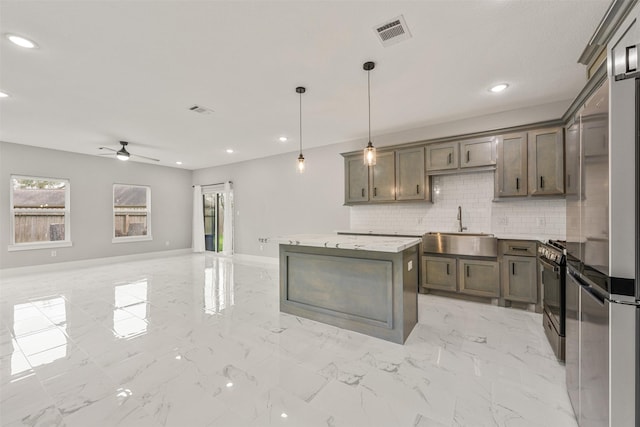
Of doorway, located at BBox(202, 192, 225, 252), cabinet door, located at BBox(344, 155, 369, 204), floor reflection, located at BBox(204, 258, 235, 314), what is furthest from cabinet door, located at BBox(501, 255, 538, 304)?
doorway, located at BBox(202, 192, 225, 252)

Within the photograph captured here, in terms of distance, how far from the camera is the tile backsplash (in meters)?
3.75

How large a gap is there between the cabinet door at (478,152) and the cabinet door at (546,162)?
437 millimetres

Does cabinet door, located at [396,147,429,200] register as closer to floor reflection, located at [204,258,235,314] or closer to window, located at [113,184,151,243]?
floor reflection, located at [204,258,235,314]

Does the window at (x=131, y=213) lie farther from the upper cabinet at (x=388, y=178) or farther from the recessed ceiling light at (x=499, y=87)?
the recessed ceiling light at (x=499, y=87)

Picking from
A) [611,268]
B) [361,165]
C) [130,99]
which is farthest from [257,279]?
[611,268]

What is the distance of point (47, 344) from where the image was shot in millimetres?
2627

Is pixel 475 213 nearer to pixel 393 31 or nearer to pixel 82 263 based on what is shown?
pixel 393 31

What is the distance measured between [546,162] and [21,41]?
18.6ft

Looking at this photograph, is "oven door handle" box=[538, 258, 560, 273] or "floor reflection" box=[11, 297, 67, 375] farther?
"floor reflection" box=[11, 297, 67, 375]

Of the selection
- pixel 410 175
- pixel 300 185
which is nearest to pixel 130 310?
pixel 300 185

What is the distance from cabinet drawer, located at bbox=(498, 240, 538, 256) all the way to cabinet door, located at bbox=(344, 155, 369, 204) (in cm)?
217

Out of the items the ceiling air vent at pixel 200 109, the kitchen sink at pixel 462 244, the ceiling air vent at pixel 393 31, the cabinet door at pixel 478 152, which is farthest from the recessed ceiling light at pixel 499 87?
the ceiling air vent at pixel 200 109

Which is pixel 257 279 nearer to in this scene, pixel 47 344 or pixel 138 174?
pixel 47 344

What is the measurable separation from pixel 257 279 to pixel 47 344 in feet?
9.68
